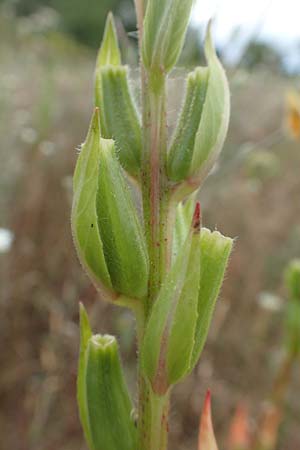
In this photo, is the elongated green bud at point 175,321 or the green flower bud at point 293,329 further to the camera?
the green flower bud at point 293,329

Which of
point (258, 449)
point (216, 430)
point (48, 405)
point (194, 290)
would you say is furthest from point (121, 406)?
point (216, 430)

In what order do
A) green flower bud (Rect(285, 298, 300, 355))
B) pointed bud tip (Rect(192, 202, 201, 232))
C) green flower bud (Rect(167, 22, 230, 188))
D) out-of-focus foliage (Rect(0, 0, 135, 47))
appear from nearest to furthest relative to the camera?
pointed bud tip (Rect(192, 202, 201, 232))
green flower bud (Rect(167, 22, 230, 188))
green flower bud (Rect(285, 298, 300, 355))
out-of-focus foliage (Rect(0, 0, 135, 47))

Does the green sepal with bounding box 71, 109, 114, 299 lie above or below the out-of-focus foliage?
below

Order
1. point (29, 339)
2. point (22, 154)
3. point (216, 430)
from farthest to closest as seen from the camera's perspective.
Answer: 1. point (22, 154)
2. point (29, 339)
3. point (216, 430)

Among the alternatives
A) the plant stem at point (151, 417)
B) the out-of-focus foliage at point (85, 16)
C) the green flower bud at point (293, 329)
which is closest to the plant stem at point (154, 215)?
the plant stem at point (151, 417)

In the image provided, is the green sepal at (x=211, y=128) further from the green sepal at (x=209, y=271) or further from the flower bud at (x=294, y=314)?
the flower bud at (x=294, y=314)

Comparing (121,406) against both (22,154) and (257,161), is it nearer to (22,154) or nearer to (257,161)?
(257,161)

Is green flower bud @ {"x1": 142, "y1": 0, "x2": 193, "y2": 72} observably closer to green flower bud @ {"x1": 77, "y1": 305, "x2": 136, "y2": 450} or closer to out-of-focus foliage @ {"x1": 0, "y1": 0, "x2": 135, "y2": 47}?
green flower bud @ {"x1": 77, "y1": 305, "x2": 136, "y2": 450}

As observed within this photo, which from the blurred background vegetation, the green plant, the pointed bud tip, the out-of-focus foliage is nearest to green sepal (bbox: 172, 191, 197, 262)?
the green plant
